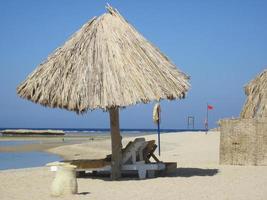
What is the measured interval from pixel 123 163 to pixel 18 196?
326 centimetres

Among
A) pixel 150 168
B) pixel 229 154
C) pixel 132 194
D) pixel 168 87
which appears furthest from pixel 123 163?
pixel 229 154

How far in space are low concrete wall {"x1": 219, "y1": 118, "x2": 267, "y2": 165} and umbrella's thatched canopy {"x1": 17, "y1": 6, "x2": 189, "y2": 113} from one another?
2.86 m

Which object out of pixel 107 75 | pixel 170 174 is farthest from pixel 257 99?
pixel 107 75

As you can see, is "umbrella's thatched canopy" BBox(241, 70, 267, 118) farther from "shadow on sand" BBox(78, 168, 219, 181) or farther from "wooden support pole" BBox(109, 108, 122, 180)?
"wooden support pole" BBox(109, 108, 122, 180)

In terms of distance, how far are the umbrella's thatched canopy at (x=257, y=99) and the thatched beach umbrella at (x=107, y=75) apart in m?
3.77

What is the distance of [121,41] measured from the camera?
11.7 meters

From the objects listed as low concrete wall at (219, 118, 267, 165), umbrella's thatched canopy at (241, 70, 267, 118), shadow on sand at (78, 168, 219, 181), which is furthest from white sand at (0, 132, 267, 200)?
→ umbrella's thatched canopy at (241, 70, 267, 118)

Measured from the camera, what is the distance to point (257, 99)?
15289 mm

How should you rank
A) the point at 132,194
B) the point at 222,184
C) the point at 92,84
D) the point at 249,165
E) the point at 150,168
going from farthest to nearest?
the point at 249,165
the point at 150,168
the point at 92,84
the point at 222,184
the point at 132,194

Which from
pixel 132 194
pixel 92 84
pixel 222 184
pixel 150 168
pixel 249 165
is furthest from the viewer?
pixel 249 165

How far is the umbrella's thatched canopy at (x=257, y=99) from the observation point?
15.1 metres

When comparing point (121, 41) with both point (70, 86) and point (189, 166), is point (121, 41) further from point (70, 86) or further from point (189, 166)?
point (189, 166)

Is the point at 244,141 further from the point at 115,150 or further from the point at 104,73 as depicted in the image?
the point at 104,73

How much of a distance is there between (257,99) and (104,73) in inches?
230
